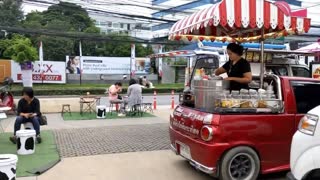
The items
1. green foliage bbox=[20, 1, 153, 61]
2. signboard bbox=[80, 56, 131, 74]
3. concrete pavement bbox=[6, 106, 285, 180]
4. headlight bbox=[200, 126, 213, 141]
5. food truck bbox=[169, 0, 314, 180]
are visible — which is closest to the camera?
headlight bbox=[200, 126, 213, 141]

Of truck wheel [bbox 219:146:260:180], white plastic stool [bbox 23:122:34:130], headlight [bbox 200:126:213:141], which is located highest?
headlight [bbox 200:126:213:141]

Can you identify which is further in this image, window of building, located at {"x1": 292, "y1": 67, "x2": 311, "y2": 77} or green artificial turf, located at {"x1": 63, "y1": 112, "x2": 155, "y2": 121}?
green artificial turf, located at {"x1": 63, "y1": 112, "x2": 155, "y2": 121}

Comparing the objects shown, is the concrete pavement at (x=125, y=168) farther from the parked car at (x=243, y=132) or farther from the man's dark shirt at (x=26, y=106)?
the man's dark shirt at (x=26, y=106)

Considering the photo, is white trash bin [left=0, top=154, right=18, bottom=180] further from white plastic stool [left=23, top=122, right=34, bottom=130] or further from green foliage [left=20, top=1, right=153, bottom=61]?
green foliage [left=20, top=1, right=153, bottom=61]

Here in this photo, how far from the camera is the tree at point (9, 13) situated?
51.1 metres

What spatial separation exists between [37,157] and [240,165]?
3.87 metres

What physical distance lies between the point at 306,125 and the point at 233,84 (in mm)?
2397

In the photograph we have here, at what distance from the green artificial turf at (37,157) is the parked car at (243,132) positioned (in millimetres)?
2437

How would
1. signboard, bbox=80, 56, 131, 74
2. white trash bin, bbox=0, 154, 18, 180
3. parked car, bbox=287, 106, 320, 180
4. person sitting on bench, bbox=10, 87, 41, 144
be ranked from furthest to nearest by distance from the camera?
signboard, bbox=80, 56, 131, 74 → person sitting on bench, bbox=10, 87, 41, 144 → white trash bin, bbox=0, 154, 18, 180 → parked car, bbox=287, 106, 320, 180

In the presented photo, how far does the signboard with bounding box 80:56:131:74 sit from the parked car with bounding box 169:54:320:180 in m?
30.8

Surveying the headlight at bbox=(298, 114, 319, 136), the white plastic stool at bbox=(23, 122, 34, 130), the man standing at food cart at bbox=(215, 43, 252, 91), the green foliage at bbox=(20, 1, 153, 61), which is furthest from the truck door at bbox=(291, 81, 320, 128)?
the green foliage at bbox=(20, 1, 153, 61)

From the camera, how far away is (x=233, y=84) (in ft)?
19.8

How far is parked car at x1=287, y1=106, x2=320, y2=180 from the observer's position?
354 cm

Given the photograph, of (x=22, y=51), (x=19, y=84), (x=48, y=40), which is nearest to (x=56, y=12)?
(x=48, y=40)
